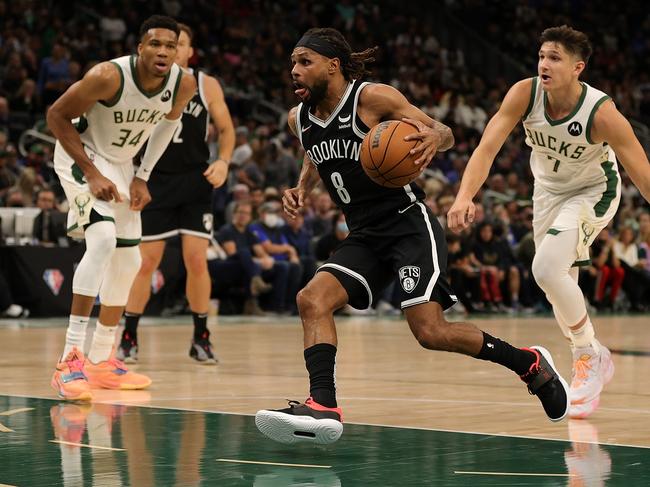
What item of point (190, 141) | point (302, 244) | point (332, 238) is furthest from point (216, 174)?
point (302, 244)

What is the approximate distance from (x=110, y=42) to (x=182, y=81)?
12178mm

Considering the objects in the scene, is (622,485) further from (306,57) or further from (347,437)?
(306,57)

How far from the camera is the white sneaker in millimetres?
6069

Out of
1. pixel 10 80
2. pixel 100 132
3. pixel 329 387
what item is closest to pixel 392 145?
pixel 329 387

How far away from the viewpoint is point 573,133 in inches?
247

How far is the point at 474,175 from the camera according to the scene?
5848mm

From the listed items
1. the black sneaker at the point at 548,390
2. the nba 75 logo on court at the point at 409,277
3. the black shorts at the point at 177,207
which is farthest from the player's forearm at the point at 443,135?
the black shorts at the point at 177,207

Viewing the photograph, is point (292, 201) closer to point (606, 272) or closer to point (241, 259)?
point (241, 259)

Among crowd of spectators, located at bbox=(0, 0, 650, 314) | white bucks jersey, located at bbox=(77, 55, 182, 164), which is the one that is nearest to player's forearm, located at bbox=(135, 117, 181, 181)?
white bucks jersey, located at bbox=(77, 55, 182, 164)

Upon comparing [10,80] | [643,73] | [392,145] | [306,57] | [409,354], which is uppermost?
[643,73]

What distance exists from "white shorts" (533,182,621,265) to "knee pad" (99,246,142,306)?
234 cm

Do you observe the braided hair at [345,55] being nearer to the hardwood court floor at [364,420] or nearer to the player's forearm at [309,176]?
the player's forearm at [309,176]

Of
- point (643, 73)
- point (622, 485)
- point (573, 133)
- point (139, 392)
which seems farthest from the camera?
point (643, 73)

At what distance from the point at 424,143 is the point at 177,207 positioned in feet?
13.3
